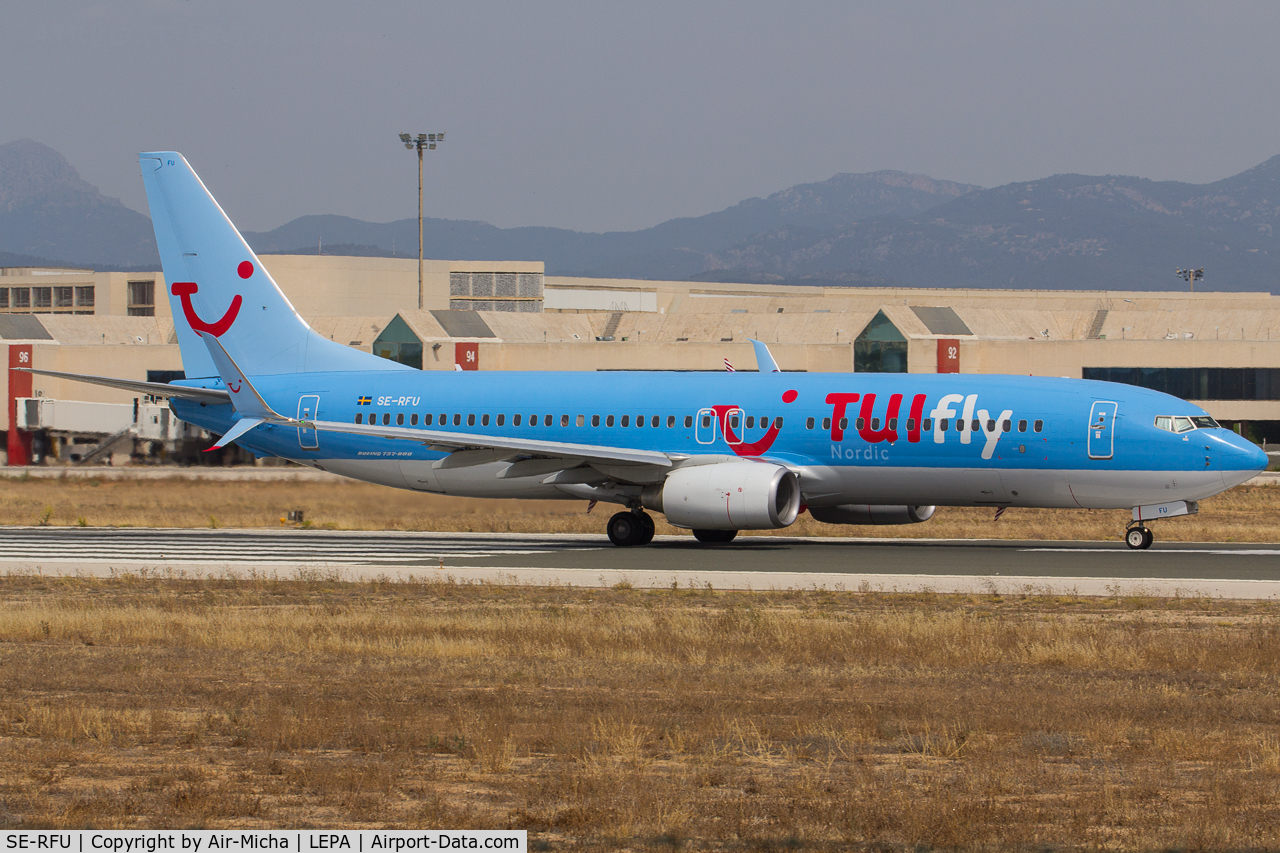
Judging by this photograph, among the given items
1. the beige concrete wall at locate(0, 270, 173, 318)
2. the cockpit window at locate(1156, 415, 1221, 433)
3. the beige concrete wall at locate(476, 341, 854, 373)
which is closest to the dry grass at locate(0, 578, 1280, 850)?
the cockpit window at locate(1156, 415, 1221, 433)

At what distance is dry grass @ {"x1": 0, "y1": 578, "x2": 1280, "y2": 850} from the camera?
10.7m

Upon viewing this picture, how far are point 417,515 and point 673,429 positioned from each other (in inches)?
423

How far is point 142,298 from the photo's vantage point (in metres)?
159

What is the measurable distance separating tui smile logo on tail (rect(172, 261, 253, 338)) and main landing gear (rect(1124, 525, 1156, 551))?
79.8 ft

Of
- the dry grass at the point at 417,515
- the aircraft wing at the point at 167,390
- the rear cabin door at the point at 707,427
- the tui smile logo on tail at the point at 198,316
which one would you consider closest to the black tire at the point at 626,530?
the dry grass at the point at 417,515

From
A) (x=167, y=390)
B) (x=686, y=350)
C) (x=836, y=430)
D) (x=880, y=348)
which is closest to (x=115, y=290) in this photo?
(x=686, y=350)

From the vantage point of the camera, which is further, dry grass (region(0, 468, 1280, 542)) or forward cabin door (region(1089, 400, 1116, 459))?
dry grass (region(0, 468, 1280, 542))

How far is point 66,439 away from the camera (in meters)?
87.0

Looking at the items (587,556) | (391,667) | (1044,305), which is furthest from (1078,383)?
(1044,305)

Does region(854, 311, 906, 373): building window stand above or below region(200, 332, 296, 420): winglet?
above

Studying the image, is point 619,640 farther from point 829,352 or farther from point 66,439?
point 66,439

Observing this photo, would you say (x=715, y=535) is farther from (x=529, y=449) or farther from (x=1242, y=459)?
(x=1242, y=459)

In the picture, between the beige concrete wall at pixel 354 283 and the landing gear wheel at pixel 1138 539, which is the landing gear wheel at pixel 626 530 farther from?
the beige concrete wall at pixel 354 283

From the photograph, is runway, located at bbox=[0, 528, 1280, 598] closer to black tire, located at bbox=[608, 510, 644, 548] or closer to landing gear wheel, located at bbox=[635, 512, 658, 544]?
landing gear wheel, located at bbox=[635, 512, 658, 544]
